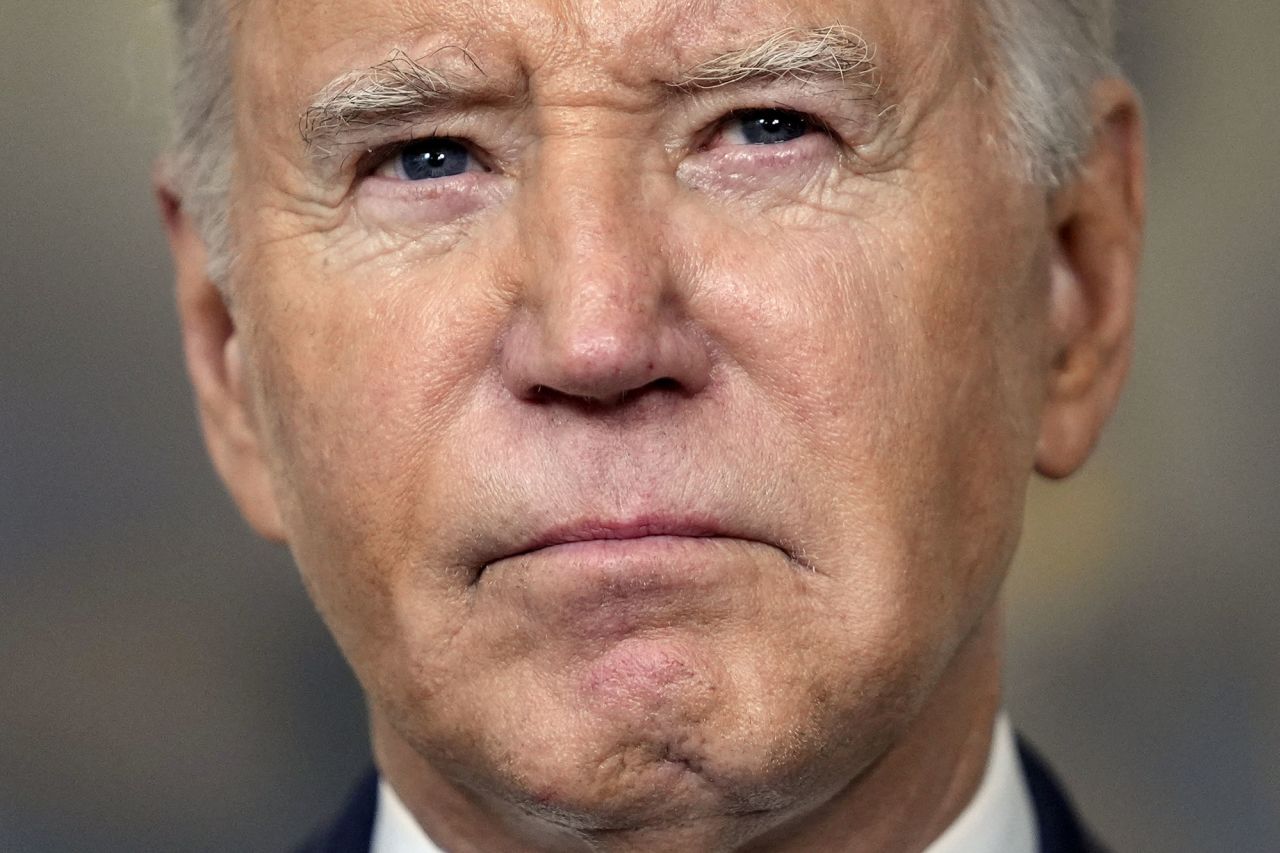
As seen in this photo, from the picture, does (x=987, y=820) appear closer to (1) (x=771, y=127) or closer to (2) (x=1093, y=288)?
(2) (x=1093, y=288)

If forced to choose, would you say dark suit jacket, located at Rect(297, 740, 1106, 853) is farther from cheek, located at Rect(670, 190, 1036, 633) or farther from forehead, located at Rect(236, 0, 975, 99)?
forehead, located at Rect(236, 0, 975, 99)

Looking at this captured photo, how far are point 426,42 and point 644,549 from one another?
658mm

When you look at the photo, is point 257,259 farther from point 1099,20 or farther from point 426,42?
point 1099,20

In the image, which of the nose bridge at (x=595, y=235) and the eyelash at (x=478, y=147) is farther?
the eyelash at (x=478, y=147)

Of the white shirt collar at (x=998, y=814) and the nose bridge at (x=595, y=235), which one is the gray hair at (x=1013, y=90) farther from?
the white shirt collar at (x=998, y=814)

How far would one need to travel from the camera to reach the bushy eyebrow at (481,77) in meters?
2.24

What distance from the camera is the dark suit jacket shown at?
2795mm

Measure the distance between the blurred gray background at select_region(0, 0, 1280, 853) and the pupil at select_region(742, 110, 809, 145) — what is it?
1.62 m

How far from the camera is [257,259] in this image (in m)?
2.52

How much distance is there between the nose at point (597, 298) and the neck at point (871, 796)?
565 mm

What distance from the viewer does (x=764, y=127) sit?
2.33 meters

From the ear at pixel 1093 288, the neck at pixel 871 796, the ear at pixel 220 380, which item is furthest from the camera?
the ear at pixel 220 380

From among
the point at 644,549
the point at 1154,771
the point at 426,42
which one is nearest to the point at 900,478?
the point at 644,549

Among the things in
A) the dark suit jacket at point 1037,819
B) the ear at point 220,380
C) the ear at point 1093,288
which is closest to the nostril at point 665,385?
the ear at point 1093,288
